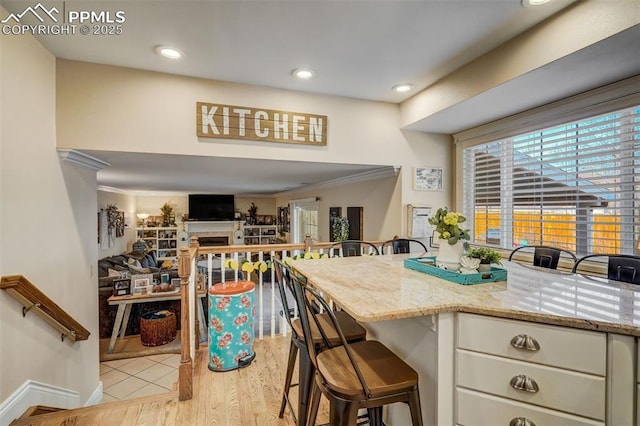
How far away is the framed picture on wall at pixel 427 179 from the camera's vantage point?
339 cm

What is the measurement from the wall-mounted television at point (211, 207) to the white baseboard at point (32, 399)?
702 centimetres

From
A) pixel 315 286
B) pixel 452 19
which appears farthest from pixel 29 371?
pixel 452 19

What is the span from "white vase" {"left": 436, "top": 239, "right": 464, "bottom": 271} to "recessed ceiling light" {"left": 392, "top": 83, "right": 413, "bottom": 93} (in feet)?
5.96

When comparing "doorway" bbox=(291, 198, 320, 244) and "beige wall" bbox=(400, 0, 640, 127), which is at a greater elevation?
"beige wall" bbox=(400, 0, 640, 127)

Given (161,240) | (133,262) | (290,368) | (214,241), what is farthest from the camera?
(214,241)

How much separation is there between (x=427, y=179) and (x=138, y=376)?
4.30 meters

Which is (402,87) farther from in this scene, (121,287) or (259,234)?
(259,234)

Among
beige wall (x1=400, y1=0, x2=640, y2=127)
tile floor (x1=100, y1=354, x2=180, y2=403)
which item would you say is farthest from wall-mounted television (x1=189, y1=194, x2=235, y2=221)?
beige wall (x1=400, y1=0, x2=640, y2=127)

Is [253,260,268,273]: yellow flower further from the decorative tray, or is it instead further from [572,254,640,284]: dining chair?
[572,254,640,284]: dining chair

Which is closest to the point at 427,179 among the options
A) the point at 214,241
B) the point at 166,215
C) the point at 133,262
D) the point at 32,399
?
the point at 32,399

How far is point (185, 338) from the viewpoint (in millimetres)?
2146

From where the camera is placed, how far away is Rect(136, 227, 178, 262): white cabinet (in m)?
8.65

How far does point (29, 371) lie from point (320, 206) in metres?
4.51

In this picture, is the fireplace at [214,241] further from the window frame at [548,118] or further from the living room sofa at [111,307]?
the window frame at [548,118]
